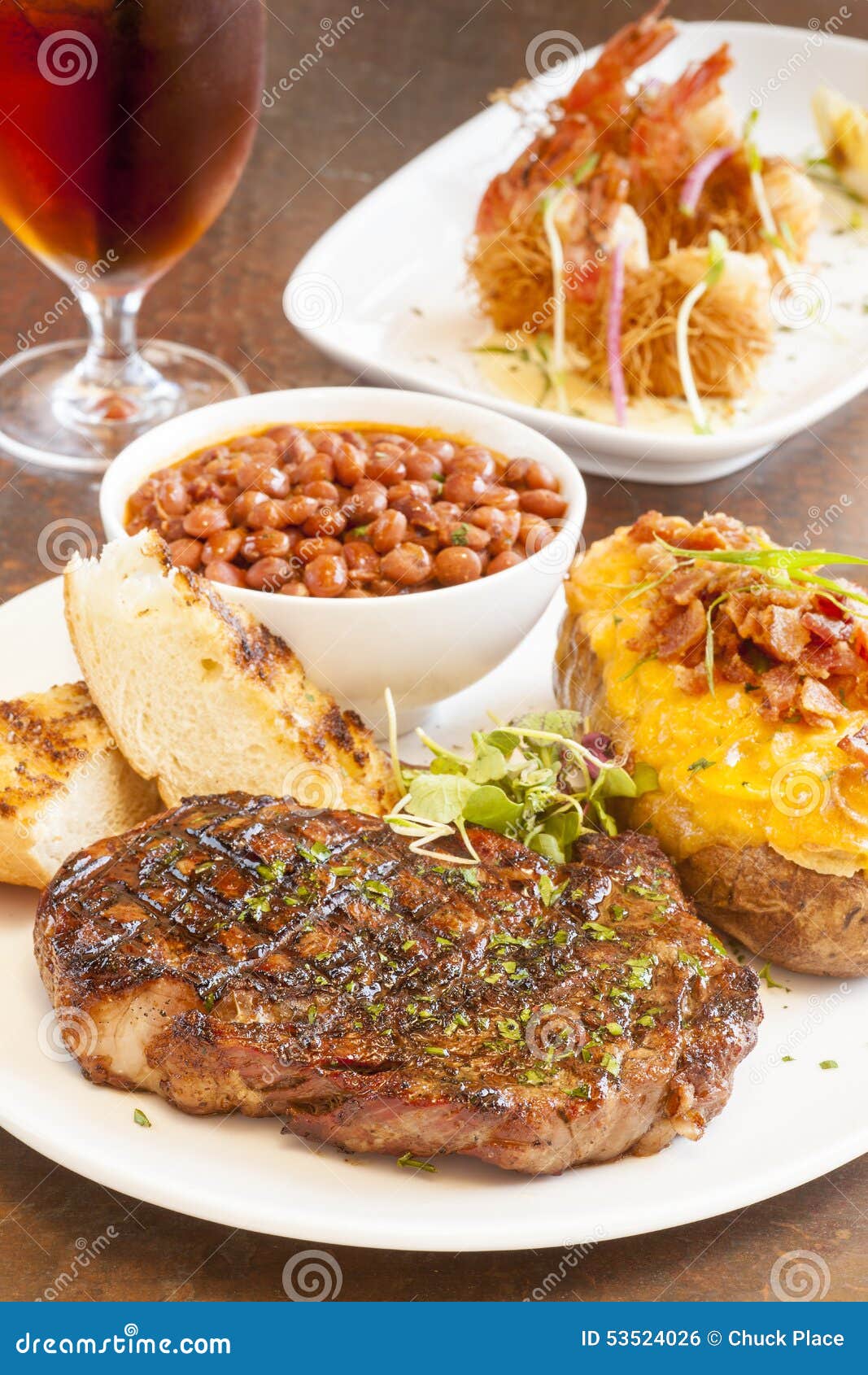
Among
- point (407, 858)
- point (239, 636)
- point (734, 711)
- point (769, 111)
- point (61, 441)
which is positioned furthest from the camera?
point (769, 111)

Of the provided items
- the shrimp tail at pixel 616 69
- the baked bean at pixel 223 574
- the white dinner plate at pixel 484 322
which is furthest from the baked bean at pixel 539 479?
the shrimp tail at pixel 616 69

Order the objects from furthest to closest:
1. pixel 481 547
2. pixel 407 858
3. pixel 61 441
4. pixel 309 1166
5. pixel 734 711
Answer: pixel 61 441 → pixel 481 547 → pixel 734 711 → pixel 407 858 → pixel 309 1166

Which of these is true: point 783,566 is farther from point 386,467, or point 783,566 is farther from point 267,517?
point 267,517

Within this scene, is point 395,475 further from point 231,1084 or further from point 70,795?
point 231,1084

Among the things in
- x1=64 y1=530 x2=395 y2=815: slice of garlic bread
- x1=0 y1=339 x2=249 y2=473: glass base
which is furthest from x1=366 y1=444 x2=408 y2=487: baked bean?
x1=0 y1=339 x2=249 y2=473: glass base

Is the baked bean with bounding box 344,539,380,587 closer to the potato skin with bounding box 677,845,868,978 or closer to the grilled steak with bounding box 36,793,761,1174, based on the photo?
the grilled steak with bounding box 36,793,761,1174

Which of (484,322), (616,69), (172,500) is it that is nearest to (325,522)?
(172,500)

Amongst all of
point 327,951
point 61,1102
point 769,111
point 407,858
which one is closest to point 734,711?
point 407,858
